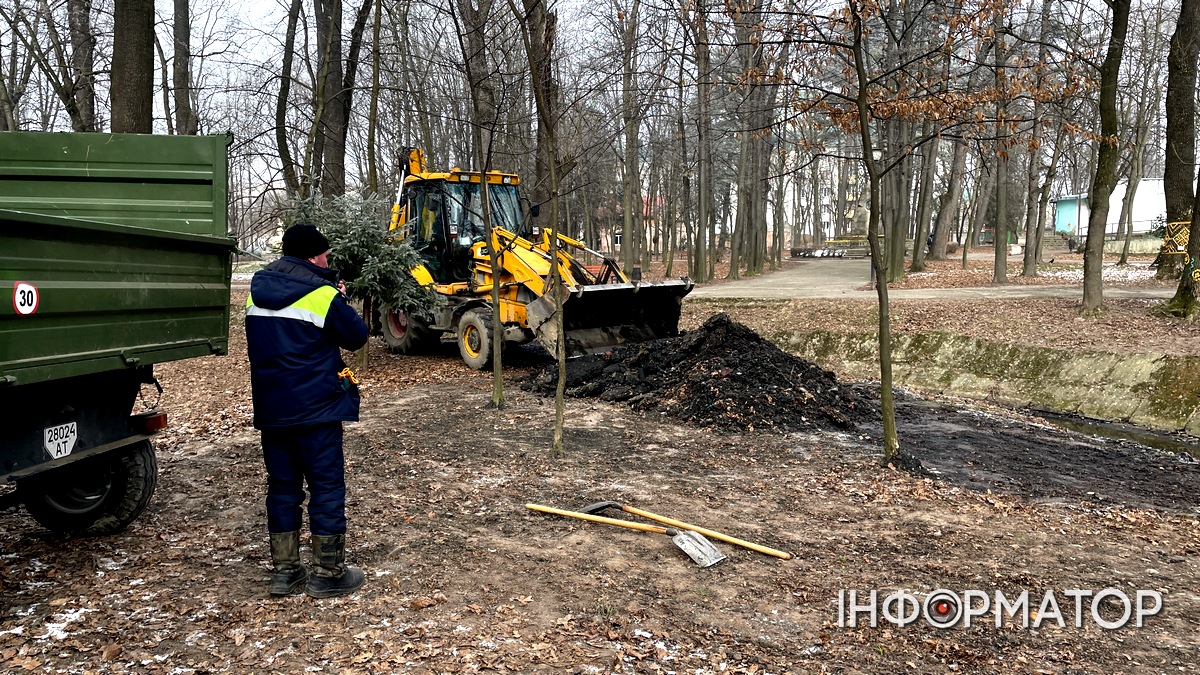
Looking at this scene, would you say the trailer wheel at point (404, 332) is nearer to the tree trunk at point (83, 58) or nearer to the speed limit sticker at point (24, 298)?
the tree trunk at point (83, 58)

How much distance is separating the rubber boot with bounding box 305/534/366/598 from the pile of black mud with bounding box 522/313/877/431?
4.81 metres

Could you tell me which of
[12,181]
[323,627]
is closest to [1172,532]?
[323,627]

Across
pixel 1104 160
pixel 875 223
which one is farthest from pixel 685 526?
pixel 1104 160

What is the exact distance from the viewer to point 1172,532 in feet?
17.3

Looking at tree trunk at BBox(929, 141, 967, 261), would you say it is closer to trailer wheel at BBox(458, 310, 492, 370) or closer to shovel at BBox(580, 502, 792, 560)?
trailer wheel at BBox(458, 310, 492, 370)

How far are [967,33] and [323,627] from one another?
20.9 feet

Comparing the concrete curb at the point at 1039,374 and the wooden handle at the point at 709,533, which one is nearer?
the wooden handle at the point at 709,533

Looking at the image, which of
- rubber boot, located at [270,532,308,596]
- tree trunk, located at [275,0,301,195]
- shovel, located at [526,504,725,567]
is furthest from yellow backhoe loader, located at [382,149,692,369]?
rubber boot, located at [270,532,308,596]

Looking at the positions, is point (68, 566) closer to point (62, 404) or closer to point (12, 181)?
point (62, 404)

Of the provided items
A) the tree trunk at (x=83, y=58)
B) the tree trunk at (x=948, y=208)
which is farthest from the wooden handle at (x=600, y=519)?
the tree trunk at (x=948, y=208)

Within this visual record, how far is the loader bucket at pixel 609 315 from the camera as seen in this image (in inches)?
422

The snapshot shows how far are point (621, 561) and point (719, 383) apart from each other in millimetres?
4536

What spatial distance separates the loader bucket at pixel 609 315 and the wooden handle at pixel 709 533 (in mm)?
5409

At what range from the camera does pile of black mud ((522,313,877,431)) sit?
8414 mm
